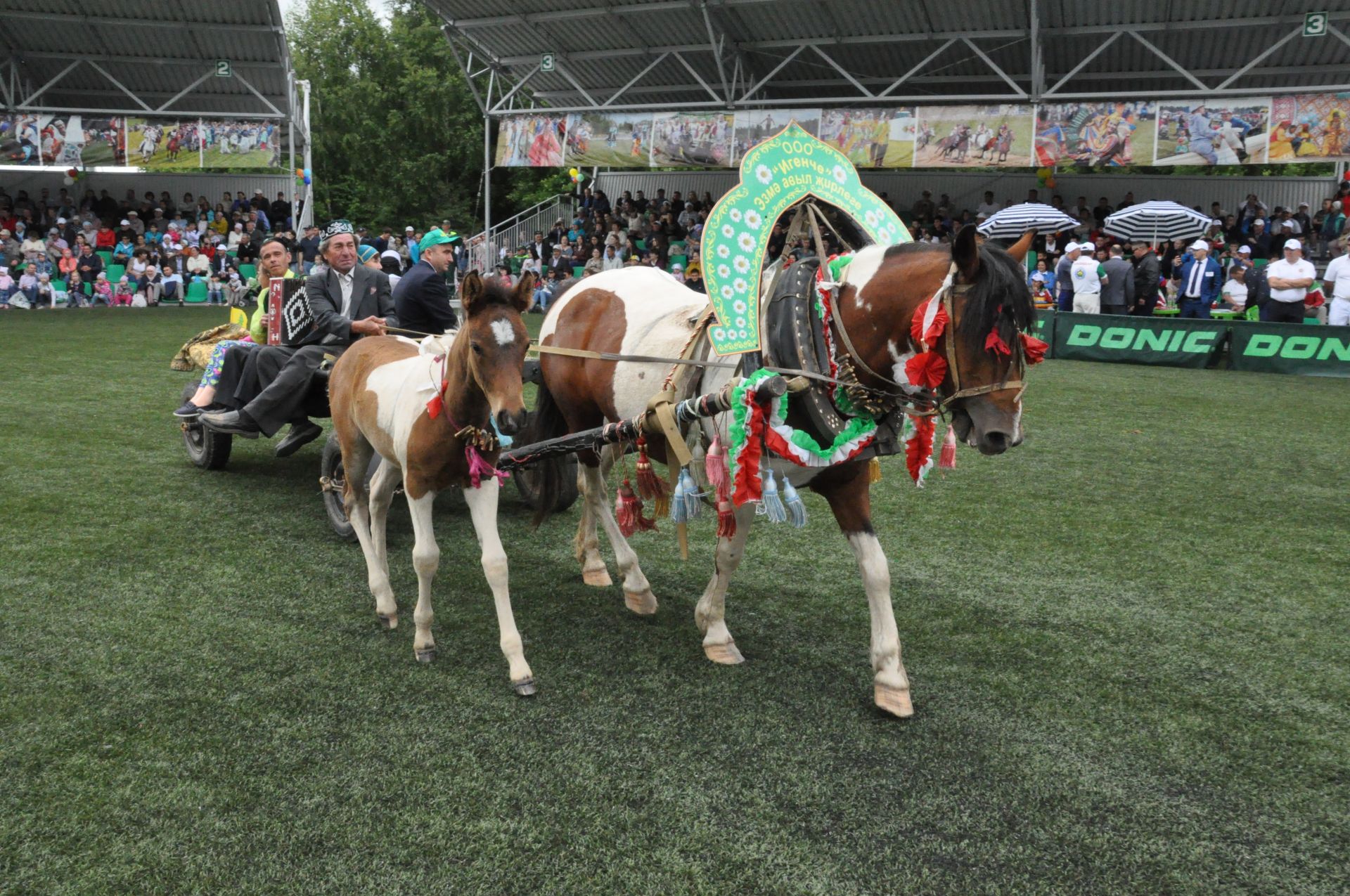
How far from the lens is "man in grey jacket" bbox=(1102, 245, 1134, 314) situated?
16938 millimetres

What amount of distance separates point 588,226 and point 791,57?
783 centimetres

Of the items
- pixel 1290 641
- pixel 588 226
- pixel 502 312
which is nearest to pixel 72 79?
pixel 588 226

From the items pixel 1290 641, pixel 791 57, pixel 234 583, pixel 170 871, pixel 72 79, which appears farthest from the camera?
pixel 72 79

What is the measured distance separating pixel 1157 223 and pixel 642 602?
16312 mm

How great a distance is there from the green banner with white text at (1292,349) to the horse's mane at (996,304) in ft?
42.8

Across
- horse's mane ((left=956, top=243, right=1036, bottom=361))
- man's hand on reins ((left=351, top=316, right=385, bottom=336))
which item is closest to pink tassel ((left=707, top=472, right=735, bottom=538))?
horse's mane ((left=956, top=243, right=1036, bottom=361))

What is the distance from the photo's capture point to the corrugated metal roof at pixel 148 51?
944 inches

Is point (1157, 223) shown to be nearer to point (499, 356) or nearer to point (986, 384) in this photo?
point (986, 384)

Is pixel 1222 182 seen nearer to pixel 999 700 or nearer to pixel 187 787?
pixel 999 700

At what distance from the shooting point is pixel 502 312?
3.96m

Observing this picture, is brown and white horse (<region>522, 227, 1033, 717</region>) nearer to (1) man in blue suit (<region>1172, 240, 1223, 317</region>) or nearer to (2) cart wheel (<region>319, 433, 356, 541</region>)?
(2) cart wheel (<region>319, 433, 356, 541</region>)

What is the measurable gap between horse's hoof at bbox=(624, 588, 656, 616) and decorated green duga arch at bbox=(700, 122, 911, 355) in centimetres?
150

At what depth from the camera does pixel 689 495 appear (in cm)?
425

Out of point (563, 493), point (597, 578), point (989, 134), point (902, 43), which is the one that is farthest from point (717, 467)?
point (902, 43)
